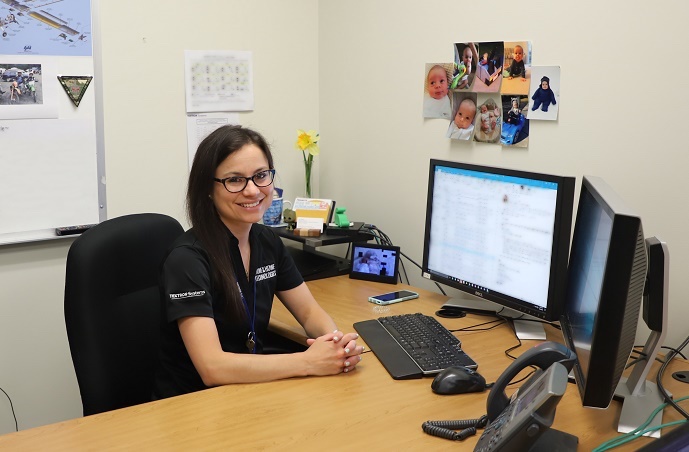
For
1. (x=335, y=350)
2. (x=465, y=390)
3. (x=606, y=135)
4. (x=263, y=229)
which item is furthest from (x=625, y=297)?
(x=263, y=229)

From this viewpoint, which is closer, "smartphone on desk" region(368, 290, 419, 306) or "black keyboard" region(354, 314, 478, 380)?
"black keyboard" region(354, 314, 478, 380)

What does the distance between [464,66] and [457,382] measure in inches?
45.2

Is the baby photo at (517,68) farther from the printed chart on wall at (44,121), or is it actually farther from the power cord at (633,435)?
the printed chart on wall at (44,121)

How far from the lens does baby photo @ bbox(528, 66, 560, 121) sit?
2.09m

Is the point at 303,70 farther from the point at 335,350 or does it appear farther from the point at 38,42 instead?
the point at 335,350

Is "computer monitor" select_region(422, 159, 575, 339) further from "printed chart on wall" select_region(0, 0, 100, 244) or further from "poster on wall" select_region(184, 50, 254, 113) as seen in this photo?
"printed chart on wall" select_region(0, 0, 100, 244)

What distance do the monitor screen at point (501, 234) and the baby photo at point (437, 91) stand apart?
0.31 metres

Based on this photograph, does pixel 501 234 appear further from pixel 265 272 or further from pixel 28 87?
pixel 28 87

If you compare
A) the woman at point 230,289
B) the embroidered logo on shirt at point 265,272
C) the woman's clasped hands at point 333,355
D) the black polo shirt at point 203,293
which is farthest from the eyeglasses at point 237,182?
the woman's clasped hands at point 333,355

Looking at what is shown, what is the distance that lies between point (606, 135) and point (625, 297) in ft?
2.78

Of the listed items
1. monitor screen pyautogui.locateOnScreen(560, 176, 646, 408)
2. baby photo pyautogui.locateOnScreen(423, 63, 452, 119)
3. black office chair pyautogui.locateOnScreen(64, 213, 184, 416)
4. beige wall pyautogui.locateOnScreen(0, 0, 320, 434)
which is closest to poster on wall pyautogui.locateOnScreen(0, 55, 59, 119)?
beige wall pyautogui.locateOnScreen(0, 0, 320, 434)

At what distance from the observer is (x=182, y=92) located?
2.71m

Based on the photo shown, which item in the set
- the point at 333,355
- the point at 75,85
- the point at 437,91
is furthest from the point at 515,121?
the point at 75,85

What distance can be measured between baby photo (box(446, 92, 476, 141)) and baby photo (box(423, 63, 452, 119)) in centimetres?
3
